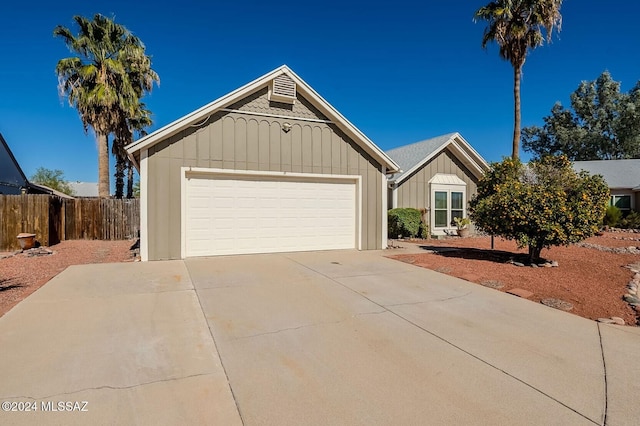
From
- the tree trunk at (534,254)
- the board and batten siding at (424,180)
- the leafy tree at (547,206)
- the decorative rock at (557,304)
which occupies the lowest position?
the decorative rock at (557,304)

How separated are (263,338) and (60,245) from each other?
12755 mm

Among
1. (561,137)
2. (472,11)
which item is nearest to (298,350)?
(472,11)

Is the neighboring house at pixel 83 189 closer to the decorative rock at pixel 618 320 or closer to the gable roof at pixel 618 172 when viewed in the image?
the decorative rock at pixel 618 320

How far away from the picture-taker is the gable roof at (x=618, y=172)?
21.8 meters

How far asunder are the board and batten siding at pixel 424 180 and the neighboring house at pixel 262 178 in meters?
4.01

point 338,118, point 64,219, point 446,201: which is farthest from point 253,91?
point 64,219

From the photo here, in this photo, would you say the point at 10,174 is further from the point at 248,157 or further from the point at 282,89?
the point at 282,89

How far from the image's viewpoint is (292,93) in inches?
383

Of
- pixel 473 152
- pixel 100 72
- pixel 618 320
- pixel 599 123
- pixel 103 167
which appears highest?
pixel 599 123

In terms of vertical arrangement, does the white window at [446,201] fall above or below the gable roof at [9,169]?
below

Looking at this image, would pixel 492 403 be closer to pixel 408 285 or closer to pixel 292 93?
pixel 408 285

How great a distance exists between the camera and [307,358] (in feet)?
11.0

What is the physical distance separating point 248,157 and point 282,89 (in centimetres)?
216

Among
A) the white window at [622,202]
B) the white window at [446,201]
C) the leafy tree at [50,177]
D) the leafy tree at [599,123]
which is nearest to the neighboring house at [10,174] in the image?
the white window at [446,201]
